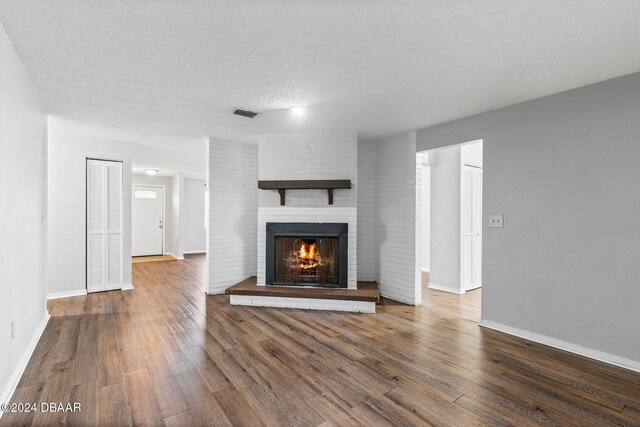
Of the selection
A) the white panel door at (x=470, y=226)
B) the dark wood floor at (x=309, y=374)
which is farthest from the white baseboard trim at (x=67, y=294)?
the white panel door at (x=470, y=226)

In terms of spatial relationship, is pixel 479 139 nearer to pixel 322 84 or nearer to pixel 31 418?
pixel 322 84

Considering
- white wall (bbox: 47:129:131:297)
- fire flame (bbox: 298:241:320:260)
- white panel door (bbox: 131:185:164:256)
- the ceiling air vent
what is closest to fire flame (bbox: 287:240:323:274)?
fire flame (bbox: 298:241:320:260)

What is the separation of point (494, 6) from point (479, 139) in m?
2.05

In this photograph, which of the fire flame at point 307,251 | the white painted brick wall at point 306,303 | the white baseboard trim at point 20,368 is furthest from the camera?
the fire flame at point 307,251

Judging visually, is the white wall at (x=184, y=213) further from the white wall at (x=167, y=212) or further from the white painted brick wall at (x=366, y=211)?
the white painted brick wall at (x=366, y=211)

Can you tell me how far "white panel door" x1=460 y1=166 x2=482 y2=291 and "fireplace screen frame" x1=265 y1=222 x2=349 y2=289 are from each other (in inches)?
81.6

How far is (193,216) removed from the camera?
30.3ft

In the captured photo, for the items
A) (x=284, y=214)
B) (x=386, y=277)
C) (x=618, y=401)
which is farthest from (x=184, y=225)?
(x=618, y=401)

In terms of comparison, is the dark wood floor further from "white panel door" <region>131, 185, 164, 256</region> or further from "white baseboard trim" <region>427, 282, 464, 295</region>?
"white panel door" <region>131, 185, 164, 256</region>

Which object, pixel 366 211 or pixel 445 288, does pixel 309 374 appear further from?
pixel 445 288

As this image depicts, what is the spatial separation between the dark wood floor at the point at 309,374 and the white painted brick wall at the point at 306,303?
208 millimetres

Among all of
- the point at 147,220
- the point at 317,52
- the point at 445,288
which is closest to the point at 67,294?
the point at 147,220

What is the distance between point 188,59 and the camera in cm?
226

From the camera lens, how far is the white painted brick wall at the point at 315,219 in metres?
4.16
